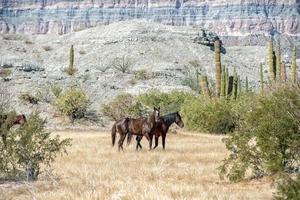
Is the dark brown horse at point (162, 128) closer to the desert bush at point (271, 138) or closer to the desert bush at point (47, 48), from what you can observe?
the desert bush at point (271, 138)

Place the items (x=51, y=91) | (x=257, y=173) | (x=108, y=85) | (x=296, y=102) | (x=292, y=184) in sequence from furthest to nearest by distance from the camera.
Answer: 1. (x=108, y=85)
2. (x=51, y=91)
3. (x=257, y=173)
4. (x=296, y=102)
5. (x=292, y=184)

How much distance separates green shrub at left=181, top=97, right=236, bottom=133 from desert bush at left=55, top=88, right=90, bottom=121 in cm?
1099

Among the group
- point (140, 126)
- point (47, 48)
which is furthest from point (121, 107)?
point (47, 48)

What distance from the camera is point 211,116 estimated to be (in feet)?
124

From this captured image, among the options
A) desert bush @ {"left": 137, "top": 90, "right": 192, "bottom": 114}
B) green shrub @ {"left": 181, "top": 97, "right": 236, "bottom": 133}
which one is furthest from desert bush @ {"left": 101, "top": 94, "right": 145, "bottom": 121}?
green shrub @ {"left": 181, "top": 97, "right": 236, "bottom": 133}

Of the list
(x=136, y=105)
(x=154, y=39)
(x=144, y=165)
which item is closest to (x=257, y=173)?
(x=144, y=165)

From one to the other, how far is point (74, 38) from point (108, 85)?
7204 cm

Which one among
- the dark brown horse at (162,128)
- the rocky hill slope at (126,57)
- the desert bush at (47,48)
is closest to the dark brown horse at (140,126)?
the dark brown horse at (162,128)

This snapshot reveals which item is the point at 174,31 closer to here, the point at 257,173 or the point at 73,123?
the point at 73,123

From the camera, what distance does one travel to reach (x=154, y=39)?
118 metres

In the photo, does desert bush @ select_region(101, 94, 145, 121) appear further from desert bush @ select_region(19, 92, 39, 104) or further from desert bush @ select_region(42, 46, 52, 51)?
desert bush @ select_region(42, 46, 52, 51)

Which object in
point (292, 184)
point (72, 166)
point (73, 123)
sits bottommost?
point (73, 123)

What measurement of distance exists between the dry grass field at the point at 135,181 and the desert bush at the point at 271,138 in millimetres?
500

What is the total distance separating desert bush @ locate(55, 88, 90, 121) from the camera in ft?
154
